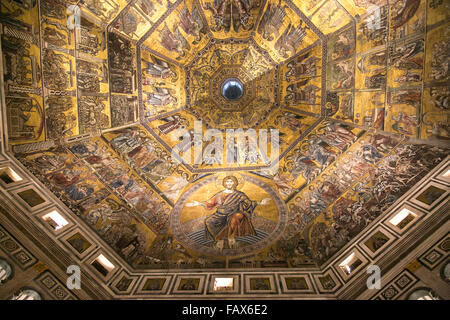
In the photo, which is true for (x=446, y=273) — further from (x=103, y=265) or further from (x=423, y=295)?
(x=103, y=265)

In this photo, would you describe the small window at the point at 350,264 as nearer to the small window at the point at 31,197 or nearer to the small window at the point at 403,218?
the small window at the point at 403,218

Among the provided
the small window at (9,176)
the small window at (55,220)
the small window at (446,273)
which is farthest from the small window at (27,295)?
the small window at (446,273)

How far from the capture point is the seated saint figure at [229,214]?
9953 millimetres

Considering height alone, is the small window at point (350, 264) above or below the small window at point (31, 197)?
below

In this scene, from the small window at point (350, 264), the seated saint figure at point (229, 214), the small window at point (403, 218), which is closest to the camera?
the small window at point (403, 218)

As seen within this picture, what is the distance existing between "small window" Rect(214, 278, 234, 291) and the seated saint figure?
1.32 metres

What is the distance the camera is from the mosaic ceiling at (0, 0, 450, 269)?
7.34 metres

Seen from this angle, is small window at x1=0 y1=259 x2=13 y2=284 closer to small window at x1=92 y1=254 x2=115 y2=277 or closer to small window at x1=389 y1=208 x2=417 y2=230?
small window at x1=92 y1=254 x2=115 y2=277

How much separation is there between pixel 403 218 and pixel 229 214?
650cm

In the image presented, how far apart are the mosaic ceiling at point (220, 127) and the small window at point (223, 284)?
2.37 feet

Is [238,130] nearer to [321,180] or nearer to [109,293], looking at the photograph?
[321,180]

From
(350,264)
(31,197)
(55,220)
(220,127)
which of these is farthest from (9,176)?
(350,264)

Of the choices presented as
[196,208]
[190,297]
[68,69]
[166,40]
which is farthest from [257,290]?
[166,40]

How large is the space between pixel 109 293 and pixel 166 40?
36.0 ft
